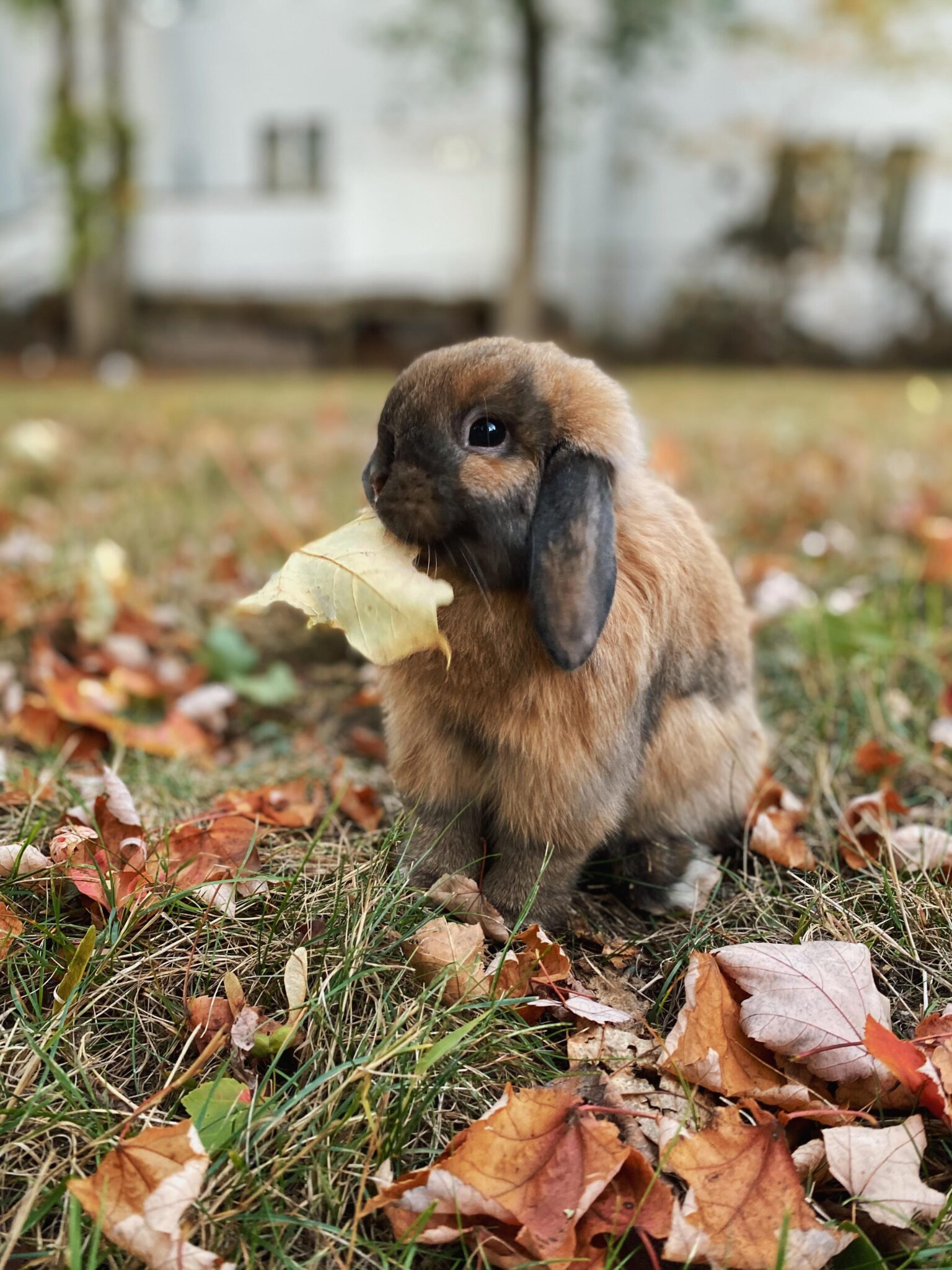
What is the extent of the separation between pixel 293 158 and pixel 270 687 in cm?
1483

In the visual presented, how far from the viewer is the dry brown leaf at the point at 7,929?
1.63 metres

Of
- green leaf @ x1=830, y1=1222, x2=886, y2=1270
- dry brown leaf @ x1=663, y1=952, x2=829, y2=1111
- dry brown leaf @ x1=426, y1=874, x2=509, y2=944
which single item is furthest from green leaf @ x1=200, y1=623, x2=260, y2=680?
green leaf @ x1=830, y1=1222, x2=886, y2=1270

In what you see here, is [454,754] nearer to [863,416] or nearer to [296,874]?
[296,874]

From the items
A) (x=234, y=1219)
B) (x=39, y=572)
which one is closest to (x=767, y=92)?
(x=39, y=572)

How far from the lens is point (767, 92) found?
1475 cm

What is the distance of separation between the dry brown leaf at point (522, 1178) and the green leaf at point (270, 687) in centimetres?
164

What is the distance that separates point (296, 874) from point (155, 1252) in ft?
1.92

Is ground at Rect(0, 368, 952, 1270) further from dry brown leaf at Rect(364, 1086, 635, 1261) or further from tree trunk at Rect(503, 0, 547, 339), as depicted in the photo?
tree trunk at Rect(503, 0, 547, 339)

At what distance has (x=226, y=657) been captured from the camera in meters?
3.05

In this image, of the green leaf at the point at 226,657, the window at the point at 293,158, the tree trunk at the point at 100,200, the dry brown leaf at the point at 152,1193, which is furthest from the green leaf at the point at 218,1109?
the window at the point at 293,158

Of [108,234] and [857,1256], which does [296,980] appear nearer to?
[857,1256]

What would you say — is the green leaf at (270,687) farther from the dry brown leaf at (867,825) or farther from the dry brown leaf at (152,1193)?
the dry brown leaf at (152,1193)

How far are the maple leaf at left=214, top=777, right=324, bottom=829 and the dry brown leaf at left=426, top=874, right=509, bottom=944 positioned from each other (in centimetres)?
39

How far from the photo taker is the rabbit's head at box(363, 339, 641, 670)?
166cm
